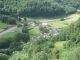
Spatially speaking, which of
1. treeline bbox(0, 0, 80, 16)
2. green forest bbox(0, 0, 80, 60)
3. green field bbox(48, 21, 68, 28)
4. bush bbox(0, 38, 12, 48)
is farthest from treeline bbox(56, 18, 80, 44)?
treeline bbox(0, 0, 80, 16)

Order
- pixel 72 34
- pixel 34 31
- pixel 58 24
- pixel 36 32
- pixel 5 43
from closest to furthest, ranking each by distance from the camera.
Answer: pixel 72 34
pixel 5 43
pixel 36 32
pixel 34 31
pixel 58 24

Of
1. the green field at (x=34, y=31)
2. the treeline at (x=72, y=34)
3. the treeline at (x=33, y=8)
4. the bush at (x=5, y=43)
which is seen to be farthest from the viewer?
the treeline at (x=33, y=8)

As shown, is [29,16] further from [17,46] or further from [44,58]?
[44,58]

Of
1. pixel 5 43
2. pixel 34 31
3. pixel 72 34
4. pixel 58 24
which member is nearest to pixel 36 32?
pixel 34 31

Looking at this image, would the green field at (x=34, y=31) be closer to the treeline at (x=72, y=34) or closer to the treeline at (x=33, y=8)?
the treeline at (x=72, y=34)

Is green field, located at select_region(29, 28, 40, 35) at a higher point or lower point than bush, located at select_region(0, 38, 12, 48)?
lower

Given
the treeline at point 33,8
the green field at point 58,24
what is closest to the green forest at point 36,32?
the treeline at point 33,8

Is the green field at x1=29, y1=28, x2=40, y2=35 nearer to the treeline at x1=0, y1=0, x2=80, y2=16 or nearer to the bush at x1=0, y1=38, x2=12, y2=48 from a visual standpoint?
the bush at x1=0, y1=38, x2=12, y2=48

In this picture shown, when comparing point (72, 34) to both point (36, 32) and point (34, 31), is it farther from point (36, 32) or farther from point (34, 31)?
point (34, 31)
